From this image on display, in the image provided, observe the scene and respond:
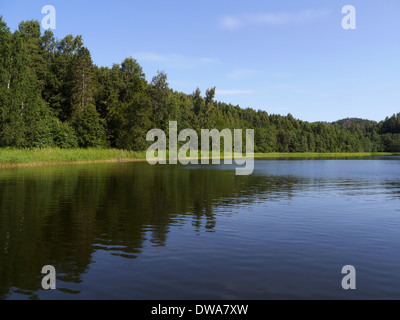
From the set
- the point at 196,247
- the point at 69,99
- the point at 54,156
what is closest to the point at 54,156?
the point at 54,156

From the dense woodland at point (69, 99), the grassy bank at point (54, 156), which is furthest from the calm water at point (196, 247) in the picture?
the dense woodland at point (69, 99)

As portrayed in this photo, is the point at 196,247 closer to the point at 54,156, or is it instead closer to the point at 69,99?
the point at 54,156

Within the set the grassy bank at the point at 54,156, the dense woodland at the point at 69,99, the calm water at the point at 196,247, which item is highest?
the dense woodland at the point at 69,99

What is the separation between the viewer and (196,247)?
572 inches

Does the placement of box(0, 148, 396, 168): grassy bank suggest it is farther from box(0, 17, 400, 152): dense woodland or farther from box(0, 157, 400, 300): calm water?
box(0, 157, 400, 300): calm water

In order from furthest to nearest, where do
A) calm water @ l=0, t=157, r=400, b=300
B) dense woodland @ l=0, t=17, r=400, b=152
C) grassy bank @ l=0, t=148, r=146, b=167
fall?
dense woodland @ l=0, t=17, r=400, b=152, grassy bank @ l=0, t=148, r=146, b=167, calm water @ l=0, t=157, r=400, b=300

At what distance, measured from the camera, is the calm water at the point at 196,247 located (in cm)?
1004

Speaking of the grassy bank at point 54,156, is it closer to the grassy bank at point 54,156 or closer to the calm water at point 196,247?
the grassy bank at point 54,156

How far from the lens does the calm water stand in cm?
1004

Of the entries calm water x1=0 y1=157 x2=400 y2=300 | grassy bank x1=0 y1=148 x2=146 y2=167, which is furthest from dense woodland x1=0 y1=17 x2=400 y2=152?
calm water x1=0 y1=157 x2=400 y2=300

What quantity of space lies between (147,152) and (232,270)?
9567cm

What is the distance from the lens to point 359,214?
22.8 meters

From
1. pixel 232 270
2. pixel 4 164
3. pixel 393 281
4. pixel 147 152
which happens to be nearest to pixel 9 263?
pixel 232 270
